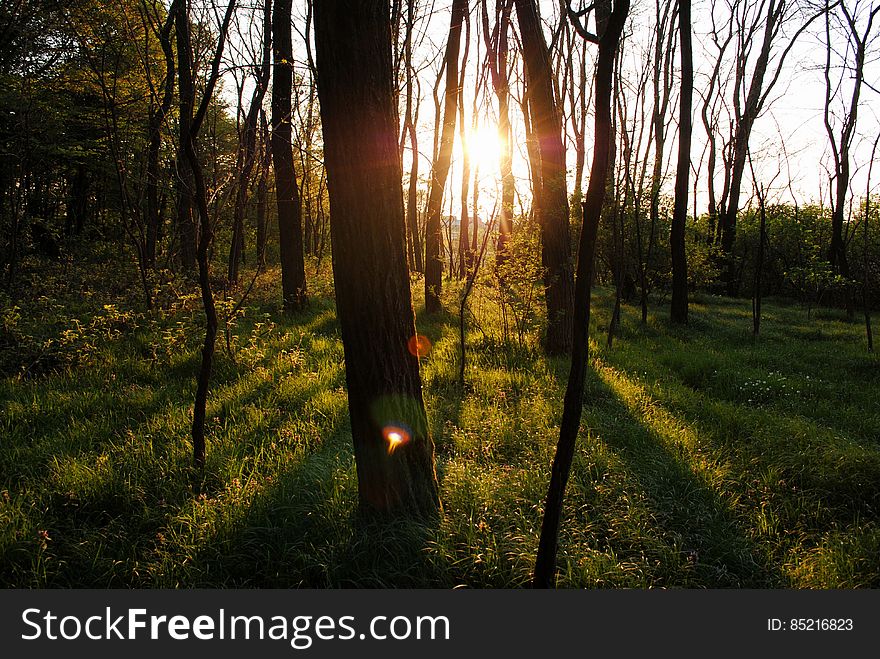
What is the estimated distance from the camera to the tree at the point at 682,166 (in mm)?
9430

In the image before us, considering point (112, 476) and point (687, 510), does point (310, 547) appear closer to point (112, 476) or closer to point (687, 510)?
point (112, 476)

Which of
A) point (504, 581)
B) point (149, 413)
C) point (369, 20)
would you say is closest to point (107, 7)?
point (149, 413)

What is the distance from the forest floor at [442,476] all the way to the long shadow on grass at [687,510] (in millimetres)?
14

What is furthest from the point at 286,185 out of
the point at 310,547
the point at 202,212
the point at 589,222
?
the point at 589,222

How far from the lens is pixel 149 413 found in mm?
3836

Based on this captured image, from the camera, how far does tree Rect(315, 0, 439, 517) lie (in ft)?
6.78

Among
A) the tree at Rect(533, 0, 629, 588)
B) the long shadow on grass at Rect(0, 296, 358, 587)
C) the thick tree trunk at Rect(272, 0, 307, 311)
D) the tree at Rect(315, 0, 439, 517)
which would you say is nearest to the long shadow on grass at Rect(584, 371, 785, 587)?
the tree at Rect(533, 0, 629, 588)

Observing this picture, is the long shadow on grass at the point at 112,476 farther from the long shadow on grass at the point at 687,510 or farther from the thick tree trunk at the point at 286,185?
the thick tree trunk at the point at 286,185

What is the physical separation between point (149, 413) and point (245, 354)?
55.8 inches

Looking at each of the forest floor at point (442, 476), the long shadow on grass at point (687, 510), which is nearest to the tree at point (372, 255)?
the forest floor at point (442, 476)

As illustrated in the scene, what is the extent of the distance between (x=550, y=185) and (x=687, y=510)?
4.33 meters

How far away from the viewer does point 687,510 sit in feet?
8.57

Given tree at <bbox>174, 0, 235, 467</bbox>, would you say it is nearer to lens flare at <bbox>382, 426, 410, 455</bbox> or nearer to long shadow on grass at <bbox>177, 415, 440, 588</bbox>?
long shadow on grass at <bbox>177, 415, 440, 588</bbox>

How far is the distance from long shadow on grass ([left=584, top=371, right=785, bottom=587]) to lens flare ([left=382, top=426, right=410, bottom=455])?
139 cm
